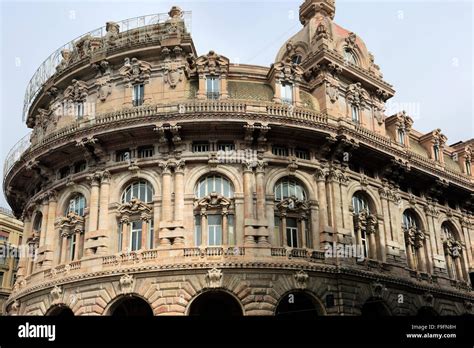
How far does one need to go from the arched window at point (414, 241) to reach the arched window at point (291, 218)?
8.63 m

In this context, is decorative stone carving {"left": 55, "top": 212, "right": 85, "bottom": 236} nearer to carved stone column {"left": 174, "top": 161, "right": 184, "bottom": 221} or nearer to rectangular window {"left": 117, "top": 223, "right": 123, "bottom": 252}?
rectangular window {"left": 117, "top": 223, "right": 123, "bottom": 252}

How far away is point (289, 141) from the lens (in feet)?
117

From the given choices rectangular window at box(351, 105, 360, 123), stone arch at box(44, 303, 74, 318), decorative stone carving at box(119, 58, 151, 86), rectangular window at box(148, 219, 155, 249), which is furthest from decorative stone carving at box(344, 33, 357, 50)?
stone arch at box(44, 303, 74, 318)

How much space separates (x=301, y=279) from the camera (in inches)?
1258

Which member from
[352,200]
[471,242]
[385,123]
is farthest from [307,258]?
[471,242]

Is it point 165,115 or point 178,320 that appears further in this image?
point 165,115

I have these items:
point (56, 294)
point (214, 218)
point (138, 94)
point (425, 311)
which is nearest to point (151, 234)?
point (214, 218)

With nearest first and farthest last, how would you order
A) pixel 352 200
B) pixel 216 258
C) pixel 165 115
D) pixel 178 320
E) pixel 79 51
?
pixel 178 320, pixel 216 258, pixel 165 115, pixel 352 200, pixel 79 51

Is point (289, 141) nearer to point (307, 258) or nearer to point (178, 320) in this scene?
point (307, 258)

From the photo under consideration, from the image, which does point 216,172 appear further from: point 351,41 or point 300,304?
point 351,41

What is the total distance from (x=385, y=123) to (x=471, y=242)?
36.7 feet

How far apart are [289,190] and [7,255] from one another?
118ft

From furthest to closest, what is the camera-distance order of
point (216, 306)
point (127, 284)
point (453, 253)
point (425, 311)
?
point (453, 253) < point (425, 311) < point (216, 306) < point (127, 284)

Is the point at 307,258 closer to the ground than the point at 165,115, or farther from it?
closer to the ground
